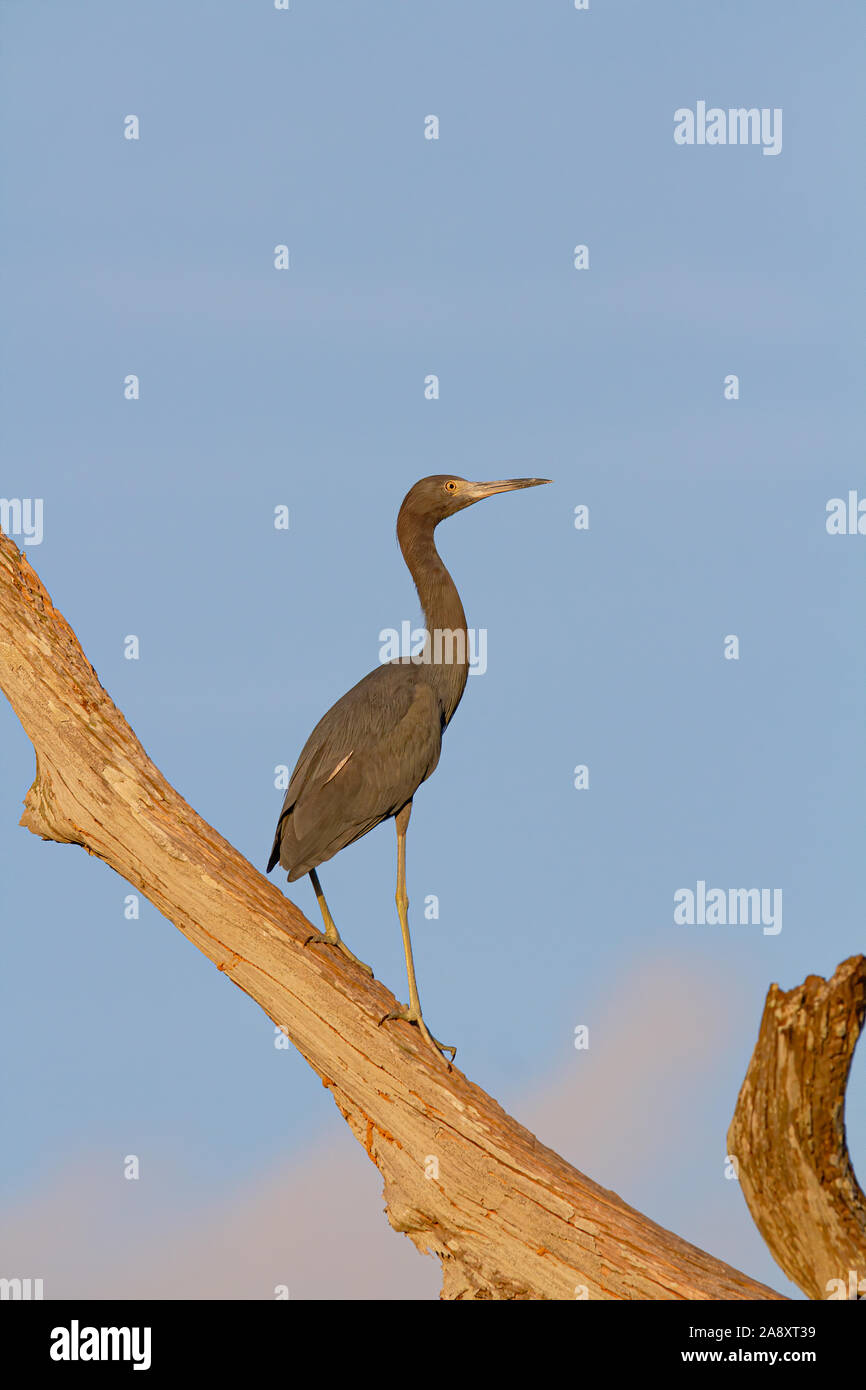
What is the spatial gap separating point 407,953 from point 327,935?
51 cm

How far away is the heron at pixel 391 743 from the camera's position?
846 centimetres

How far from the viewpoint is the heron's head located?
947 cm

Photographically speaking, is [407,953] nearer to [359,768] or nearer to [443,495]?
[359,768]

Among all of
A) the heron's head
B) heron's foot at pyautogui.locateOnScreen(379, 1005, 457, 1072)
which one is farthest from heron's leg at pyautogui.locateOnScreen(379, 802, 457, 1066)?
the heron's head

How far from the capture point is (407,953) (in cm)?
830

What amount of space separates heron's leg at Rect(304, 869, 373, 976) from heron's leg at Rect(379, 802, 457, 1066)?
0.30 m

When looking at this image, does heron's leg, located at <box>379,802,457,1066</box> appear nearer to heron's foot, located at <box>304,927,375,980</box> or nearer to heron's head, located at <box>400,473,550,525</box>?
heron's foot, located at <box>304,927,375,980</box>

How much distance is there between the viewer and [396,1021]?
7.81 m

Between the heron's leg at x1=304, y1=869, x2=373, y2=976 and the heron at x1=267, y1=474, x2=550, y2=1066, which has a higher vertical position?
the heron at x1=267, y1=474, x2=550, y2=1066

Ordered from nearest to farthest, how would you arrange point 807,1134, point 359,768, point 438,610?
point 807,1134 < point 359,768 < point 438,610

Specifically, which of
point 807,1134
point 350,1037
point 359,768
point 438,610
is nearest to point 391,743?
point 359,768
